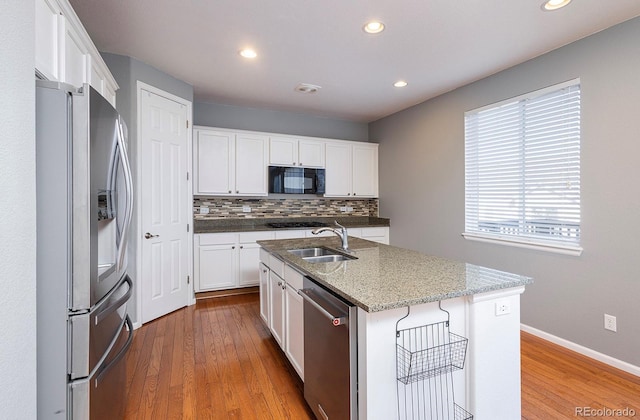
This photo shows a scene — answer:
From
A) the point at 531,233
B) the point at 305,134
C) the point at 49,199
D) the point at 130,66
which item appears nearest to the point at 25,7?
the point at 49,199

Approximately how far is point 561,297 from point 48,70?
383 cm

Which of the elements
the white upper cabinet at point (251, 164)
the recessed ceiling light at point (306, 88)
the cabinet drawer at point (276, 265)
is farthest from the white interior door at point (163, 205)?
the cabinet drawer at point (276, 265)

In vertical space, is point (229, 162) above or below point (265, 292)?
above

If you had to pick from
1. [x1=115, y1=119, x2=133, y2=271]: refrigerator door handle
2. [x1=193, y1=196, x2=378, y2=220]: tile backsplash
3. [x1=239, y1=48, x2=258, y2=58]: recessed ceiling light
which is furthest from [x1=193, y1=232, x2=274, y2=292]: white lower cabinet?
[x1=115, y1=119, x2=133, y2=271]: refrigerator door handle

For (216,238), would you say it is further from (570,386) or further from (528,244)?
(570,386)

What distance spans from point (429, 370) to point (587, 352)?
6.70ft

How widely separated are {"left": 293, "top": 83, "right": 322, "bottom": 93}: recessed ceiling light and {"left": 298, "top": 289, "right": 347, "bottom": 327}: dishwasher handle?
2601 millimetres

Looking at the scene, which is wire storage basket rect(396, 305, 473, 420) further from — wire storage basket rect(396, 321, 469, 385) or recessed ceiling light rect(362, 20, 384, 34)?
recessed ceiling light rect(362, 20, 384, 34)

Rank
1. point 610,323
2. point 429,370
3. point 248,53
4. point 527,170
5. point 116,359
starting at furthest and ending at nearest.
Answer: point 527,170
point 248,53
point 610,323
point 116,359
point 429,370

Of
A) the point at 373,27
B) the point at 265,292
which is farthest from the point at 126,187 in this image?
the point at 373,27

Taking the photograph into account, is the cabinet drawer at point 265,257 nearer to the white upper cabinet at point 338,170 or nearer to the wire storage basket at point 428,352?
the wire storage basket at point 428,352

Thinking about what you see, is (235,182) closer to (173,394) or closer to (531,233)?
(173,394)

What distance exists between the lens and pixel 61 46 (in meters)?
1.58

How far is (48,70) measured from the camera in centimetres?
146
